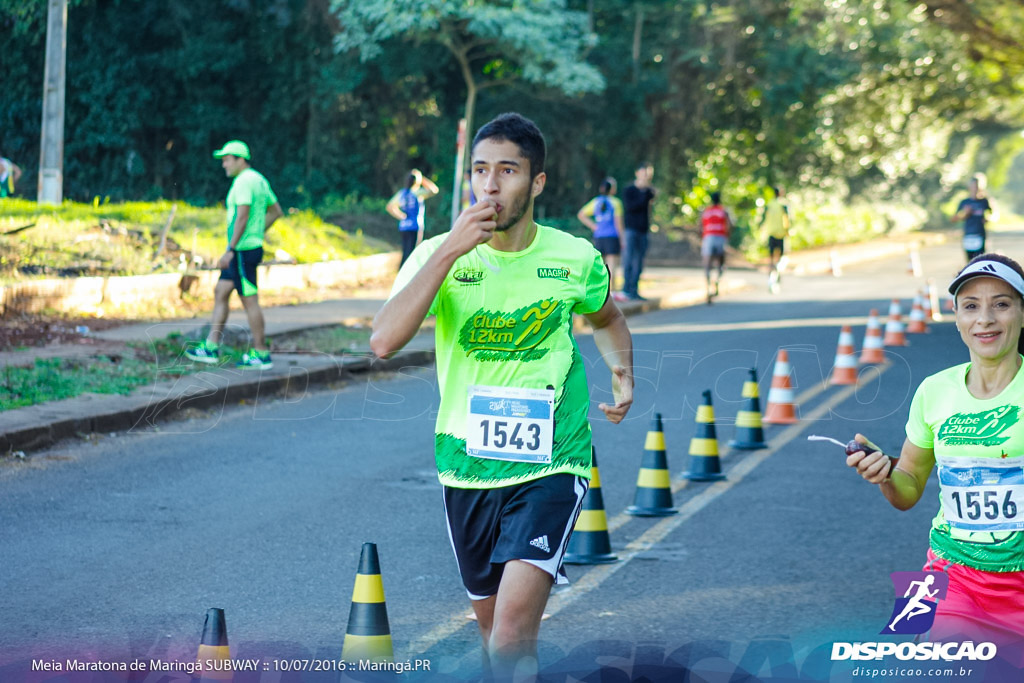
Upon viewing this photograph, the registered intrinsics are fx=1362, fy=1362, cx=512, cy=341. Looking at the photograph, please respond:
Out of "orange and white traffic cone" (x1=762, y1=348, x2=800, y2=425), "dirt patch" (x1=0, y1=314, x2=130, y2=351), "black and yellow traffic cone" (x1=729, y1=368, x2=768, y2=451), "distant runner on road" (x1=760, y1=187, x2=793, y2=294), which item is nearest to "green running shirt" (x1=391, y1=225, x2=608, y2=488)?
"black and yellow traffic cone" (x1=729, y1=368, x2=768, y2=451)

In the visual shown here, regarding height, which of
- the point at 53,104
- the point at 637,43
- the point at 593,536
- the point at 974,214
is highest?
the point at 637,43

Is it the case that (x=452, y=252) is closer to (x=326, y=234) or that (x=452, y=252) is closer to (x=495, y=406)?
(x=495, y=406)

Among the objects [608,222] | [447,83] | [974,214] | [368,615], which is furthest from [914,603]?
[447,83]

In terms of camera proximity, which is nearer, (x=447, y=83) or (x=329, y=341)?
(x=329, y=341)

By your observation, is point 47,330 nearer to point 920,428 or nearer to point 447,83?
point 920,428

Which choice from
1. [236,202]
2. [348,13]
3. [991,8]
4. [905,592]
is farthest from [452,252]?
[991,8]

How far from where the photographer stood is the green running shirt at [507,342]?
4.04 metres

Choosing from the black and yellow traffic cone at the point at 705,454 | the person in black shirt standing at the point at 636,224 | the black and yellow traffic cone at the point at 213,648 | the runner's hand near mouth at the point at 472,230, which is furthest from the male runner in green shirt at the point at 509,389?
the person in black shirt standing at the point at 636,224

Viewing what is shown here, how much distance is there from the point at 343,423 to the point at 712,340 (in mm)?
7344

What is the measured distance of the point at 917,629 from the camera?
11.5 ft

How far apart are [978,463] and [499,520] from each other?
1.36m

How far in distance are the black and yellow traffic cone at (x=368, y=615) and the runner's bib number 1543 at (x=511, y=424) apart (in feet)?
2.54

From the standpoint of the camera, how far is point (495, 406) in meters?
4.01

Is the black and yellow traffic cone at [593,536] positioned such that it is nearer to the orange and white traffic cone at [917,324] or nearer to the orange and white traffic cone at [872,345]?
the orange and white traffic cone at [872,345]
